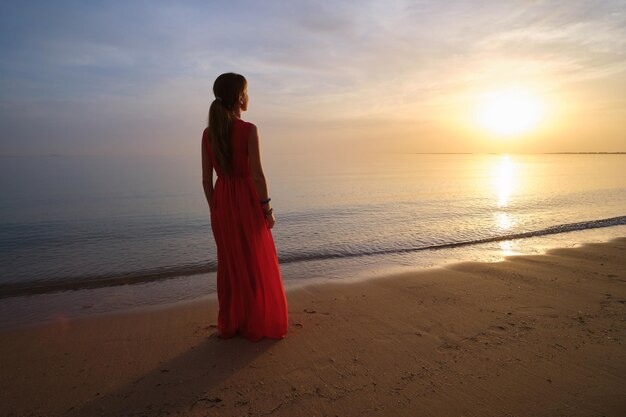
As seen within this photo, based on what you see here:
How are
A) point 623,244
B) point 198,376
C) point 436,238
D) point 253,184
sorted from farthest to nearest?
point 436,238
point 623,244
point 253,184
point 198,376

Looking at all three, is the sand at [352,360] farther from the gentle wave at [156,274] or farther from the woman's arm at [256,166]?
the gentle wave at [156,274]

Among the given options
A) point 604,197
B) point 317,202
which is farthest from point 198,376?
point 604,197

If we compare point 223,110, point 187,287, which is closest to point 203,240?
point 187,287

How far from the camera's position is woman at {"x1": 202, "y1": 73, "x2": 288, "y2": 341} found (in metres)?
3.55

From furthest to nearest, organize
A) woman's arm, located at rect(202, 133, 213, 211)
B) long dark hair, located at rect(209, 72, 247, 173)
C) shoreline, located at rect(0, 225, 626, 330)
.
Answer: shoreline, located at rect(0, 225, 626, 330), woman's arm, located at rect(202, 133, 213, 211), long dark hair, located at rect(209, 72, 247, 173)

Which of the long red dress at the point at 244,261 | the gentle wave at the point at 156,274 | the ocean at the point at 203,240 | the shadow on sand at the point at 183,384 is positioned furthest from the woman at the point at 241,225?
the gentle wave at the point at 156,274

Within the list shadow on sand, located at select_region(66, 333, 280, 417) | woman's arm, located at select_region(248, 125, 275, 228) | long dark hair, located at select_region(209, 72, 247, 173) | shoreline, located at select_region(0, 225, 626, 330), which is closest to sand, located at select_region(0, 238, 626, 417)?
shadow on sand, located at select_region(66, 333, 280, 417)

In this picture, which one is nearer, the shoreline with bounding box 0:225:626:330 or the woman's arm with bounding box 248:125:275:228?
the woman's arm with bounding box 248:125:275:228

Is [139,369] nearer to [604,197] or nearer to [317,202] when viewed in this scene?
[317,202]

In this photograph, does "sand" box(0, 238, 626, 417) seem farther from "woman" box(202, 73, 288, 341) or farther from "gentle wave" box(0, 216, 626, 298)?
"gentle wave" box(0, 216, 626, 298)

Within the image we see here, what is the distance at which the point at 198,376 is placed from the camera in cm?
320

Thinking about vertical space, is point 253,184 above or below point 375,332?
above

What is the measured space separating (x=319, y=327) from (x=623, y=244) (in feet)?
27.9

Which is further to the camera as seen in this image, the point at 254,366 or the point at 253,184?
the point at 253,184
